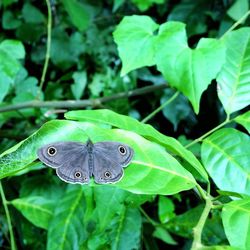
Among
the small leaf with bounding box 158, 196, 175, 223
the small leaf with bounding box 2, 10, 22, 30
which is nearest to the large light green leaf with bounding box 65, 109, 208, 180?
the small leaf with bounding box 158, 196, 175, 223

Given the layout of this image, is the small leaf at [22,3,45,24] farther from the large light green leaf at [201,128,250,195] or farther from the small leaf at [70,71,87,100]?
the large light green leaf at [201,128,250,195]

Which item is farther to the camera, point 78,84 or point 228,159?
point 78,84

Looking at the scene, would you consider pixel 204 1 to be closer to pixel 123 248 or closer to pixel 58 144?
pixel 123 248

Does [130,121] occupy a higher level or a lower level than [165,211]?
higher

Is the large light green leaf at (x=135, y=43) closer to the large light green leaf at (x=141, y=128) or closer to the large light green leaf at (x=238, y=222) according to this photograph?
the large light green leaf at (x=141, y=128)

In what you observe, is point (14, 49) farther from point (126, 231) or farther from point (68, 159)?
point (68, 159)

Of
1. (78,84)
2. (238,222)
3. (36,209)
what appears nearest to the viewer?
(238,222)

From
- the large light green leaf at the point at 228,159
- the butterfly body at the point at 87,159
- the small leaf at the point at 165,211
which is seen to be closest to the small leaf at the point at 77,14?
the small leaf at the point at 165,211

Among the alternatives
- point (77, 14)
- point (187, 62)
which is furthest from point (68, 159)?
point (77, 14)
